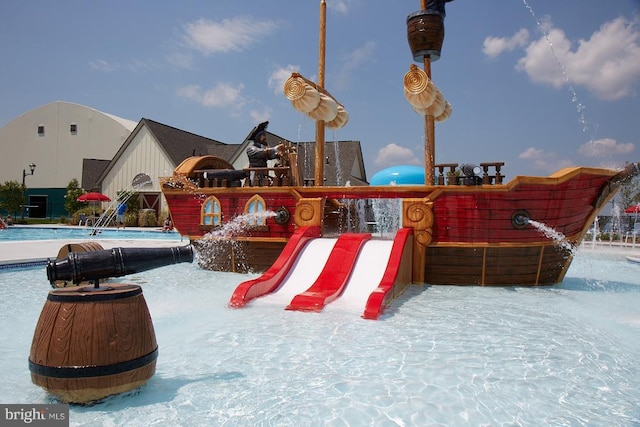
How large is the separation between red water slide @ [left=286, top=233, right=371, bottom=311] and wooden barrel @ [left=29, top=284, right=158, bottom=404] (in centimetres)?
345

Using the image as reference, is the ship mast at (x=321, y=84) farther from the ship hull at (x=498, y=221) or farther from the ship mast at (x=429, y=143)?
the ship mast at (x=429, y=143)

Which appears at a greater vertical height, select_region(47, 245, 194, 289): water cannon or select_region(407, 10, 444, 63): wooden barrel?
select_region(407, 10, 444, 63): wooden barrel

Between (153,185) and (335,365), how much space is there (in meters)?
27.7

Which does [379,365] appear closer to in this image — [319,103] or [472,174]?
[472,174]

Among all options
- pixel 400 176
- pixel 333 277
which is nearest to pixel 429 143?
pixel 333 277

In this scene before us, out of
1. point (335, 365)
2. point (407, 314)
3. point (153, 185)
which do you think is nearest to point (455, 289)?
point (407, 314)

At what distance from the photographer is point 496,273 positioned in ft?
27.2

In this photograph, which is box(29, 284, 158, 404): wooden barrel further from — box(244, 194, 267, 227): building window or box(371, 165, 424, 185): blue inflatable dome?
box(371, 165, 424, 185): blue inflatable dome

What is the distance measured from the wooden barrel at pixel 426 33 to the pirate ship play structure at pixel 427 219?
0.8 inches

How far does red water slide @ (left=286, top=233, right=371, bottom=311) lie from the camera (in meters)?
6.30

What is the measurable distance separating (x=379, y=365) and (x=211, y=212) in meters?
6.90

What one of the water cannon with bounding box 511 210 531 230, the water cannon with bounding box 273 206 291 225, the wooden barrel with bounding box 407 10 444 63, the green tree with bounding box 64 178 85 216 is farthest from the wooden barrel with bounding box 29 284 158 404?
the green tree with bounding box 64 178 85 216

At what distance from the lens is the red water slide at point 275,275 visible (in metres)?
6.58

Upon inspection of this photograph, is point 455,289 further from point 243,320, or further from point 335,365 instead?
point 335,365
